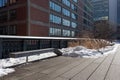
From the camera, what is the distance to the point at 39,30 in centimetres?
3131

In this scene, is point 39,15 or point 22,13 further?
point 39,15

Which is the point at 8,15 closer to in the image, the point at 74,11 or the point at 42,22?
the point at 42,22

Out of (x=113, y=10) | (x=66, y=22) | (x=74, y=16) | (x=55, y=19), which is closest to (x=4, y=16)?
(x=55, y=19)

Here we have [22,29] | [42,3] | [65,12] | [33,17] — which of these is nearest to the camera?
[22,29]

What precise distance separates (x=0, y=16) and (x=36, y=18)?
443 inches

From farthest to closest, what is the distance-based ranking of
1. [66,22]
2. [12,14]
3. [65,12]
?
[66,22] → [65,12] → [12,14]

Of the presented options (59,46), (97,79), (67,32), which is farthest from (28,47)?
(67,32)

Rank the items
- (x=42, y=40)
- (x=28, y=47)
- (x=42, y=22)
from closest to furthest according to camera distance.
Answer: (x=28, y=47) → (x=42, y=40) → (x=42, y=22)

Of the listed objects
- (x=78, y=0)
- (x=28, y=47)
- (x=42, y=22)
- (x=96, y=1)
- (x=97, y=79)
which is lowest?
(x=97, y=79)

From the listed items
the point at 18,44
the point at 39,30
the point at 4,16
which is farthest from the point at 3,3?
the point at 18,44

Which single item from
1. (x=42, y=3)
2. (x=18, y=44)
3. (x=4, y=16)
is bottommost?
(x=18, y=44)

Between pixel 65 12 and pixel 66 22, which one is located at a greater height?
pixel 65 12

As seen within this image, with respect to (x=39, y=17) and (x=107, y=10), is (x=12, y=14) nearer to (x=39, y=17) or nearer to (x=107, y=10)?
(x=39, y=17)

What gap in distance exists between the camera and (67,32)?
4784 centimetres
